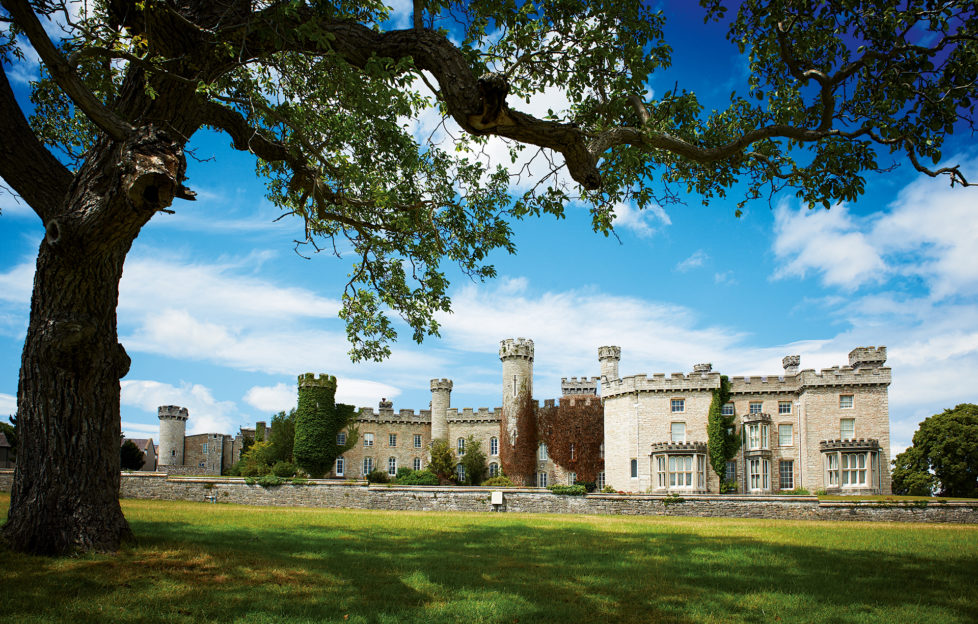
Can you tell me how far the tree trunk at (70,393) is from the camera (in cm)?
865

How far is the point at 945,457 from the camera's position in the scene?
3950 cm

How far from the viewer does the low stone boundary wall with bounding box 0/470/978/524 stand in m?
24.5

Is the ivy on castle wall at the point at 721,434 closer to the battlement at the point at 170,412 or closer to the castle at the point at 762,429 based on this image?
the castle at the point at 762,429

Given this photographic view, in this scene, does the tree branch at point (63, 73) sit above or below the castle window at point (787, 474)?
above

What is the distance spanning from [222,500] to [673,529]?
812 inches

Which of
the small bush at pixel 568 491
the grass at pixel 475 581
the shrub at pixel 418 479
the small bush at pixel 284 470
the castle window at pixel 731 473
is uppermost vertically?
the grass at pixel 475 581

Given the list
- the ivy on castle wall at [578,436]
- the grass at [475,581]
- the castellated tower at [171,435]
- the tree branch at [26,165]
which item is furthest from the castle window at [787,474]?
the castellated tower at [171,435]

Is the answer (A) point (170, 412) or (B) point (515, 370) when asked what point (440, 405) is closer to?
(B) point (515, 370)

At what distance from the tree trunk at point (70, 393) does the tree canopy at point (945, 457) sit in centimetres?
4363

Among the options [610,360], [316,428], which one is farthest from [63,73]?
[610,360]

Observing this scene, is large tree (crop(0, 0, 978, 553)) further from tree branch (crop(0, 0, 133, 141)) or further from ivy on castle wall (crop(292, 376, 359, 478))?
ivy on castle wall (crop(292, 376, 359, 478))

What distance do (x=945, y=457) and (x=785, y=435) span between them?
348 inches

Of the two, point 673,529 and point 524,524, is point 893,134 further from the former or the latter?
point 524,524

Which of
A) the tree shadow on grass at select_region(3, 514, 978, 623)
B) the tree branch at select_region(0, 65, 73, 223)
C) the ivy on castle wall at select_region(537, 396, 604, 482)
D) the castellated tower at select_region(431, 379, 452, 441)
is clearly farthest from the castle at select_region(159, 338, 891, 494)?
the tree branch at select_region(0, 65, 73, 223)
